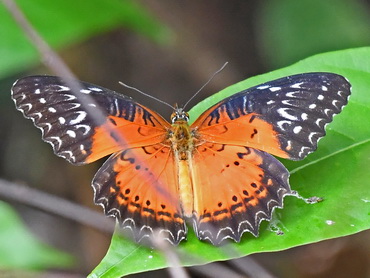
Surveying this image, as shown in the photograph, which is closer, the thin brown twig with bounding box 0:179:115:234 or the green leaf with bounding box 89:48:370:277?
the thin brown twig with bounding box 0:179:115:234

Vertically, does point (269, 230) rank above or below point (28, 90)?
below

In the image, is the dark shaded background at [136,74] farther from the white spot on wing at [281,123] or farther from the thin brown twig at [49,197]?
the thin brown twig at [49,197]

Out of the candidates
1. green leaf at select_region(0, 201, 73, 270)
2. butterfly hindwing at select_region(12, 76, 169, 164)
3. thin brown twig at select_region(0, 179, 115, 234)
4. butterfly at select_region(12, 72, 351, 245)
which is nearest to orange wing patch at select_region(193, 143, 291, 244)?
butterfly at select_region(12, 72, 351, 245)

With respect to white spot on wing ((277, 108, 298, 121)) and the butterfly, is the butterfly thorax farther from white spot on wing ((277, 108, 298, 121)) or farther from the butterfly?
white spot on wing ((277, 108, 298, 121))

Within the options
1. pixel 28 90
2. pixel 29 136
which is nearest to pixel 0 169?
pixel 29 136

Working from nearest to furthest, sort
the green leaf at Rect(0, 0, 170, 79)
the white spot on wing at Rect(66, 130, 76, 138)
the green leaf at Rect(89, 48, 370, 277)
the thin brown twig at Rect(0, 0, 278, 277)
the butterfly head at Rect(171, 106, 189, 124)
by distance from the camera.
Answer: the thin brown twig at Rect(0, 0, 278, 277)
the green leaf at Rect(89, 48, 370, 277)
the white spot on wing at Rect(66, 130, 76, 138)
the butterfly head at Rect(171, 106, 189, 124)
the green leaf at Rect(0, 0, 170, 79)

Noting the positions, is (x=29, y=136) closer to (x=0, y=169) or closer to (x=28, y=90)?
(x=0, y=169)

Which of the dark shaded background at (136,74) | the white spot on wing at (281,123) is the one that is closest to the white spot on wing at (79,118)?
the white spot on wing at (281,123)
